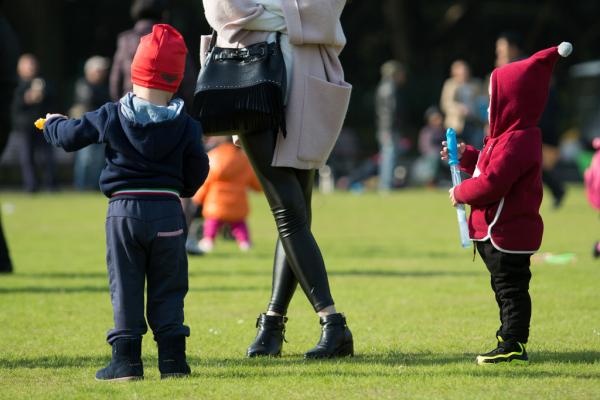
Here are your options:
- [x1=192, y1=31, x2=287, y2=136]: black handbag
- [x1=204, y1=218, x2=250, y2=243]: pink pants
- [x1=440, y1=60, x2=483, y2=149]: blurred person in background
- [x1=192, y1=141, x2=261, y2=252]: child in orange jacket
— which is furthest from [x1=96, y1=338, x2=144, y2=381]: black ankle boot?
[x1=440, y1=60, x2=483, y2=149]: blurred person in background

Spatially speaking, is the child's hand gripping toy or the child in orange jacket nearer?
the child's hand gripping toy

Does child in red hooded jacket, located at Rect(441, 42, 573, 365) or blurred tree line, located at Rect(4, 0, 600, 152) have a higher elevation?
blurred tree line, located at Rect(4, 0, 600, 152)

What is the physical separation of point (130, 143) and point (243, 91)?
656mm

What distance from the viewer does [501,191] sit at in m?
5.10

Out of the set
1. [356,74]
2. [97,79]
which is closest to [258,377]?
[97,79]

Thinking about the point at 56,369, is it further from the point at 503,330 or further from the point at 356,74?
the point at 356,74

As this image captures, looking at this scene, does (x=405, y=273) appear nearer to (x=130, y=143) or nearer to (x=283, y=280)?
(x=283, y=280)

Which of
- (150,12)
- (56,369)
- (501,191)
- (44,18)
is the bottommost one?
(56,369)

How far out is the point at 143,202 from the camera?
193 inches

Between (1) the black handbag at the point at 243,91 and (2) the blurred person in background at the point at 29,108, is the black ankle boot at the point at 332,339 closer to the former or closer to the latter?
(1) the black handbag at the point at 243,91

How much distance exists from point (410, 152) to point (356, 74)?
635cm

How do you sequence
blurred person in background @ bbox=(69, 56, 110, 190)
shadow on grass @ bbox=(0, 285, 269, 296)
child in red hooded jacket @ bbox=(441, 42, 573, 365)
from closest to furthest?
1. child in red hooded jacket @ bbox=(441, 42, 573, 365)
2. shadow on grass @ bbox=(0, 285, 269, 296)
3. blurred person in background @ bbox=(69, 56, 110, 190)

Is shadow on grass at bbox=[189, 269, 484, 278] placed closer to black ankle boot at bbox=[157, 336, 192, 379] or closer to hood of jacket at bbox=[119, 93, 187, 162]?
black ankle boot at bbox=[157, 336, 192, 379]

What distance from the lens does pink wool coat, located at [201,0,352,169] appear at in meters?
5.36
